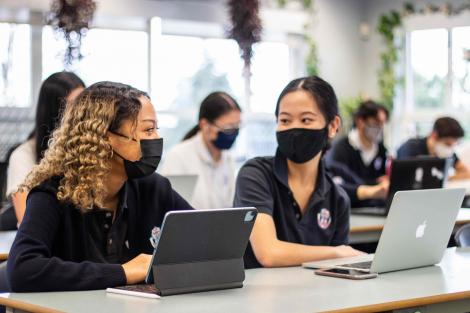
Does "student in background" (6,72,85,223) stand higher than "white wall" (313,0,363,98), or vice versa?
"white wall" (313,0,363,98)

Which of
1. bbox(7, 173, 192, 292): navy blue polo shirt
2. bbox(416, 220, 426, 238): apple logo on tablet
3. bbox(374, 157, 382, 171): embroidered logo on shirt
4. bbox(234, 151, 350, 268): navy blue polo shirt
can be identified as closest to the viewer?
bbox(7, 173, 192, 292): navy blue polo shirt

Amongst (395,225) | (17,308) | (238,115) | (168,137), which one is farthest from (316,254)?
(168,137)

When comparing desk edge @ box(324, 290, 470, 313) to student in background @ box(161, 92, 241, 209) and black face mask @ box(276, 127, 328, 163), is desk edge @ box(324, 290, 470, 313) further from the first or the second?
student in background @ box(161, 92, 241, 209)

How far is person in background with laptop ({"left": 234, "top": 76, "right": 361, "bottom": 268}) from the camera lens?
10.6 feet

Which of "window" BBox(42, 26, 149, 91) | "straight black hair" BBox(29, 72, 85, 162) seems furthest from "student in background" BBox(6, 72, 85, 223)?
"window" BBox(42, 26, 149, 91)

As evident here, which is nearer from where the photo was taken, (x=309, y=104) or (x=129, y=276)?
(x=129, y=276)

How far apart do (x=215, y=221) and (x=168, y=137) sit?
18.0 feet

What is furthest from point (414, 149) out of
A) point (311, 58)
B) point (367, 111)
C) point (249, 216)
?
point (249, 216)

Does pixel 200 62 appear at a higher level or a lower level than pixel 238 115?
higher

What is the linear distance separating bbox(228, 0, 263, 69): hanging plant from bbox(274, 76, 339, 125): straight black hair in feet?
4.66

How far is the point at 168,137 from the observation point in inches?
309

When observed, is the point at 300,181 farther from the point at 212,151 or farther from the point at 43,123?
the point at 212,151

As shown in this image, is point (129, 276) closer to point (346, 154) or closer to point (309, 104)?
point (309, 104)

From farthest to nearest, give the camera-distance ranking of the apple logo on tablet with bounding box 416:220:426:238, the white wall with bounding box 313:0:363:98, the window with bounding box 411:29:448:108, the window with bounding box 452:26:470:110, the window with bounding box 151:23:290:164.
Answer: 1. the white wall with bounding box 313:0:363:98
2. the window with bounding box 411:29:448:108
3. the window with bounding box 452:26:470:110
4. the window with bounding box 151:23:290:164
5. the apple logo on tablet with bounding box 416:220:426:238
